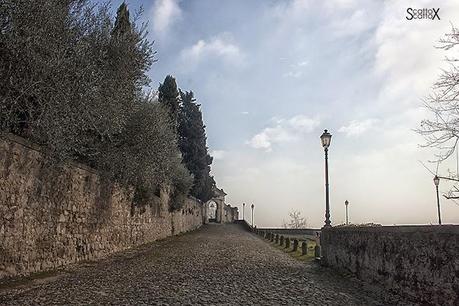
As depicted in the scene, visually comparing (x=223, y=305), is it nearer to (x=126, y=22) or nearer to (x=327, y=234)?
(x=327, y=234)

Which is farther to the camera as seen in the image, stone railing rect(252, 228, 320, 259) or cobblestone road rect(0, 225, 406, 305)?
stone railing rect(252, 228, 320, 259)

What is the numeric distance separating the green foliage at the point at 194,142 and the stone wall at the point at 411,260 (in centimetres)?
3291

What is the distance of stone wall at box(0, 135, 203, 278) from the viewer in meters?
8.22

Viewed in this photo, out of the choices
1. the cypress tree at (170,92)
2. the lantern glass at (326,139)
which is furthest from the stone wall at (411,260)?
the cypress tree at (170,92)

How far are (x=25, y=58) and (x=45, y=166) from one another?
104 inches

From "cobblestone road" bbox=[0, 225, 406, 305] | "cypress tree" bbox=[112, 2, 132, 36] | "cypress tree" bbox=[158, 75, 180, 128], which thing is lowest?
"cobblestone road" bbox=[0, 225, 406, 305]

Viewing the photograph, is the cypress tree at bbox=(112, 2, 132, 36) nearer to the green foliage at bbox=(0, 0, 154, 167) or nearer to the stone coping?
the green foliage at bbox=(0, 0, 154, 167)

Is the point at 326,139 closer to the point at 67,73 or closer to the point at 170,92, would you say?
the point at 67,73

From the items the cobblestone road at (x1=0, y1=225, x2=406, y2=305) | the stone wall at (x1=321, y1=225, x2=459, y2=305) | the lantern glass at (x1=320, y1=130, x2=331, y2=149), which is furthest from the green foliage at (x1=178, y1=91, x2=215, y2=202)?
the stone wall at (x1=321, y1=225, x2=459, y2=305)

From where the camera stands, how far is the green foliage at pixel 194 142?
42.8m

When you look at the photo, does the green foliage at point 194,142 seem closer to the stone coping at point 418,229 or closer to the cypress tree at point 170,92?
the cypress tree at point 170,92

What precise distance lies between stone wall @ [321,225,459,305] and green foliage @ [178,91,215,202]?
32.9m

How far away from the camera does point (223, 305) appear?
6.52 m

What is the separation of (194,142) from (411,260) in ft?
121
